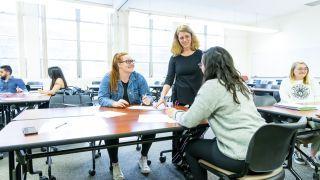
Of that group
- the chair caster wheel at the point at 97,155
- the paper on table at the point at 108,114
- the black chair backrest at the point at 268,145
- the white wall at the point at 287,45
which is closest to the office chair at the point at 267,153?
the black chair backrest at the point at 268,145

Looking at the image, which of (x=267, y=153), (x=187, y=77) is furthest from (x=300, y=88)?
(x=267, y=153)

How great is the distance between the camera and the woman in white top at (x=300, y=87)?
296 centimetres

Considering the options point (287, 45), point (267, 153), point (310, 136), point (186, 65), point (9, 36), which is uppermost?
point (9, 36)

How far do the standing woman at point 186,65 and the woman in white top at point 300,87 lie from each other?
4.77ft

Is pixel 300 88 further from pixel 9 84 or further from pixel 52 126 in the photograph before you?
pixel 9 84

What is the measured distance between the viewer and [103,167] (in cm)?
256

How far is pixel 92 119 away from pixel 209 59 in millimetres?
930

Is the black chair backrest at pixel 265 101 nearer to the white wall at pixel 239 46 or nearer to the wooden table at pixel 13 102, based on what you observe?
the wooden table at pixel 13 102

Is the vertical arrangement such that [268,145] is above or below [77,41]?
below

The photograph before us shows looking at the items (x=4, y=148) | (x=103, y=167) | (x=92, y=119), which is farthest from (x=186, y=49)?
(x=4, y=148)

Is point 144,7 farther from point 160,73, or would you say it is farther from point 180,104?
point 180,104

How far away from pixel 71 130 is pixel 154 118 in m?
0.59

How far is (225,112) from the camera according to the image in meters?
1.36

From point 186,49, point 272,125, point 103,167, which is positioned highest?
point 186,49
